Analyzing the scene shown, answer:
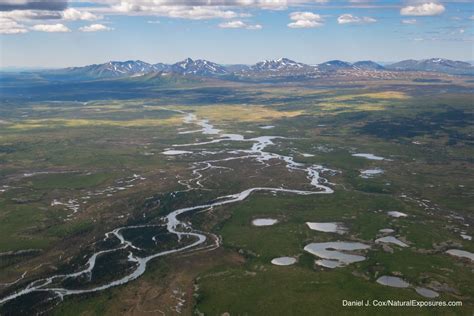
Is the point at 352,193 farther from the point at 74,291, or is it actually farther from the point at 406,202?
the point at 74,291

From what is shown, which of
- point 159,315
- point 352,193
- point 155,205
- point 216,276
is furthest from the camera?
point 352,193

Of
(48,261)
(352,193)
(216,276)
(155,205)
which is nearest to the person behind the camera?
(216,276)

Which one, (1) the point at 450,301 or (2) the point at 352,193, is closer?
(1) the point at 450,301

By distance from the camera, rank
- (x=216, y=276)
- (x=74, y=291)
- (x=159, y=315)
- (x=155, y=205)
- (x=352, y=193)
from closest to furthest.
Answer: (x=159, y=315) → (x=74, y=291) → (x=216, y=276) → (x=155, y=205) → (x=352, y=193)

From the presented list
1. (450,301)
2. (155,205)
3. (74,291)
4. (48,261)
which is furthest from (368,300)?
(155,205)

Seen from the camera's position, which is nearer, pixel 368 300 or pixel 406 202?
pixel 368 300

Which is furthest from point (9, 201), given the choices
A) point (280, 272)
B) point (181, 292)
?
point (280, 272)

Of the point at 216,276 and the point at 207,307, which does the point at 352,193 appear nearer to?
the point at 216,276

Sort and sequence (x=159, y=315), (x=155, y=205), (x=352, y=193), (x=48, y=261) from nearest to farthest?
1. (x=159, y=315)
2. (x=48, y=261)
3. (x=155, y=205)
4. (x=352, y=193)
